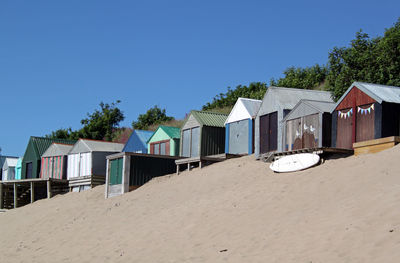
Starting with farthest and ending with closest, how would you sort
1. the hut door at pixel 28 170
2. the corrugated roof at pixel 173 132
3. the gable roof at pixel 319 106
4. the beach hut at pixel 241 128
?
1. the hut door at pixel 28 170
2. the corrugated roof at pixel 173 132
3. the beach hut at pixel 241 128
4. the gable roof at pixel 319 106

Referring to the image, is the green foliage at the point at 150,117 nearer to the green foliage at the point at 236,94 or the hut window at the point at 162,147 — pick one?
the green foliage at the point at 236,94

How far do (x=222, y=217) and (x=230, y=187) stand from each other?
12.3 ft

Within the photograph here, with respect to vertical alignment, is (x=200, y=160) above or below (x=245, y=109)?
below

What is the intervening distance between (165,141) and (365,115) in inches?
600

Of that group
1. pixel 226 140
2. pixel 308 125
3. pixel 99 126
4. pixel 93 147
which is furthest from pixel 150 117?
pixel 308 125

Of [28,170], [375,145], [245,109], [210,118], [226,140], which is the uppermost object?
[245,109]

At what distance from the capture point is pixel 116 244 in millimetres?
16453

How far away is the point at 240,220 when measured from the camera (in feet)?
49.0

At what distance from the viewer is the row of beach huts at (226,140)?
722 inches

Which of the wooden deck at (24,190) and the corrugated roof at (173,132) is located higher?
the corrugated roof at (173,132)

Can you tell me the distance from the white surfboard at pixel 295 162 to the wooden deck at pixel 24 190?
1963 cm

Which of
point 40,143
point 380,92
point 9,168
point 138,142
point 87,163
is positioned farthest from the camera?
point 9,168

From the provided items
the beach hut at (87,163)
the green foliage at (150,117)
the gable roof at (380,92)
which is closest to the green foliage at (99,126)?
the green foliage at (150,117)

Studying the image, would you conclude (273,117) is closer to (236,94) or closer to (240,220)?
(240,220)
